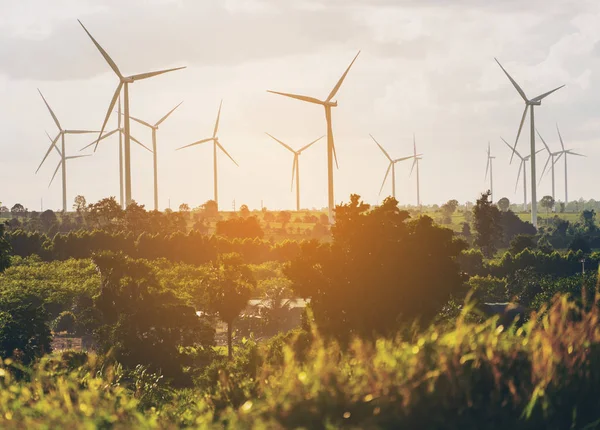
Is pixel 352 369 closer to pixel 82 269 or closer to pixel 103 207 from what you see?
pixel 82 269

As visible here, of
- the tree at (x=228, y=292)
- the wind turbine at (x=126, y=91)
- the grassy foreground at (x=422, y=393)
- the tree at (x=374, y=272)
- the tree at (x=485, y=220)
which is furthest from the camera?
the tree at (x=485, y=220)

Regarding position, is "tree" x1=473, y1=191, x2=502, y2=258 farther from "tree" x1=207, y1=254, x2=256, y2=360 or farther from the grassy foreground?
the grassy foreground

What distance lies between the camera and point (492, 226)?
159250mm

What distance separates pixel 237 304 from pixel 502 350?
217 ft

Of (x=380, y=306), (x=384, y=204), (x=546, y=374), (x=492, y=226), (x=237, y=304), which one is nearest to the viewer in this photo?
(x=546, y=374)

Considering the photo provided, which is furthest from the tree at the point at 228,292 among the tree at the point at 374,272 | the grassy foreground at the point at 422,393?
the grassy foreground at the point at 422,393

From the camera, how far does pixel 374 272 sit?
5841 cm

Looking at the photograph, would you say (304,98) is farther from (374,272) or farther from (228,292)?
(374,272)

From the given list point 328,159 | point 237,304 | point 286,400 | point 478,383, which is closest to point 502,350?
point 478,383

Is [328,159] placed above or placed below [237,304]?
above

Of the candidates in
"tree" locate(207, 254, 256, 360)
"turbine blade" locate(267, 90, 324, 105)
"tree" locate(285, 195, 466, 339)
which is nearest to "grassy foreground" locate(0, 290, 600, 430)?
"tree" locate(285, 195, 466, 339)

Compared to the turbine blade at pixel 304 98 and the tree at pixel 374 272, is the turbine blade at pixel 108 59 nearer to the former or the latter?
the turbine blade at pixel 304 98

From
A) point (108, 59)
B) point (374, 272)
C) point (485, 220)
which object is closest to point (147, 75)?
point (108, 59)

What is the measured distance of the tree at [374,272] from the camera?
5712cm
